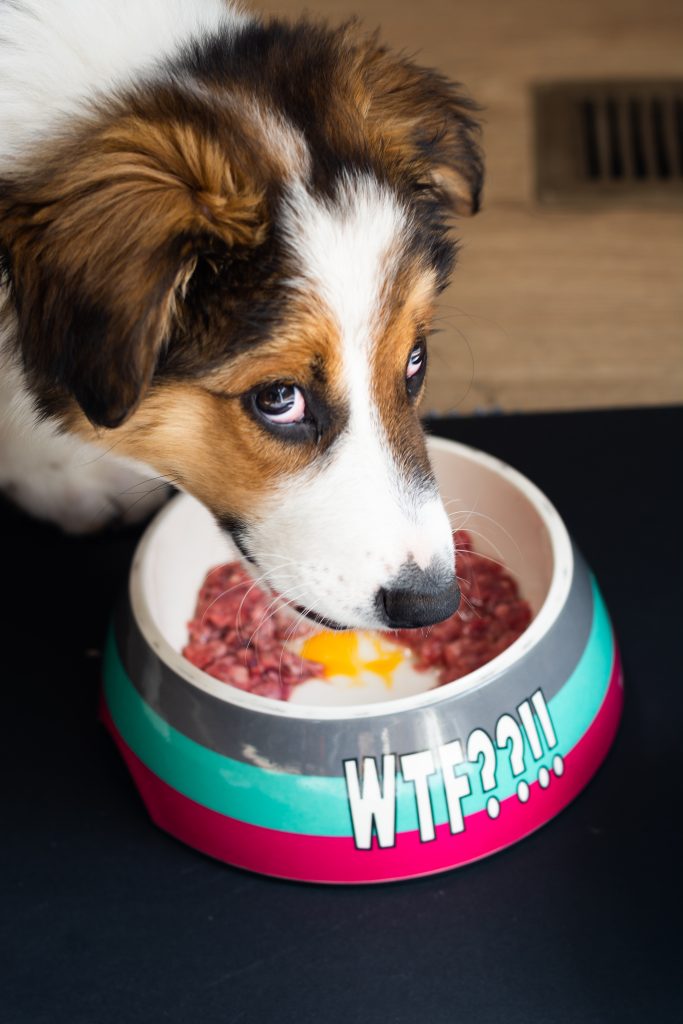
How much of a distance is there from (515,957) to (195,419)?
2.28ft

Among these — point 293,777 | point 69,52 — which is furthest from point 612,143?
point 293,777

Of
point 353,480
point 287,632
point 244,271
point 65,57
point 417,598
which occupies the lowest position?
point 287,632

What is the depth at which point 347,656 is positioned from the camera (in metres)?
1.73

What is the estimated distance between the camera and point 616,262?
2.96m

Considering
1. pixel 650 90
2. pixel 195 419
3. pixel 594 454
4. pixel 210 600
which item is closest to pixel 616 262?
pixel 650 90

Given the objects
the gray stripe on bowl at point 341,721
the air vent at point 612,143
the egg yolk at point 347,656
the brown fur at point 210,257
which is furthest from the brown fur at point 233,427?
the air vent at point 612,143

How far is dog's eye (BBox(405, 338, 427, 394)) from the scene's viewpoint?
1.40 m

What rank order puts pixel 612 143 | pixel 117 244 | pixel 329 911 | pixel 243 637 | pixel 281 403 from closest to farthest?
pixel 117 244
pixel 281 403
pixel 329 911
pixel 243 637
pixel 612 143

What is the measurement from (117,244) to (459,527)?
70 centimetres

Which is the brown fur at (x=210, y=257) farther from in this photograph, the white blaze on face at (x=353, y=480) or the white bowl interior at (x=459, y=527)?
the white bowl interior at (x=459, y=527)

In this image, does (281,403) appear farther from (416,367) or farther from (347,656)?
(347,656)

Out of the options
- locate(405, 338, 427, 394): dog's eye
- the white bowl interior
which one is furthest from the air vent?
locate(405, 338, 427, 394): dog's eye

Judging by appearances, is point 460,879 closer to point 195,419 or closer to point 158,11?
point 195,419

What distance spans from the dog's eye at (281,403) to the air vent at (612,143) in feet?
6.58
